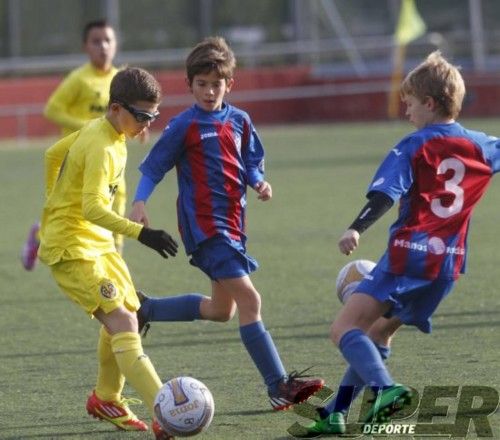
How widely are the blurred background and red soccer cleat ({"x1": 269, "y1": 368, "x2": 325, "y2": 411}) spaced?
20564 millimetres

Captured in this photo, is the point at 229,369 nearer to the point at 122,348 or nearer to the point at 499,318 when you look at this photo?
the point at 122,348

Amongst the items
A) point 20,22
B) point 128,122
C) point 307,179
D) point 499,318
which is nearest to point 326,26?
point 20,22

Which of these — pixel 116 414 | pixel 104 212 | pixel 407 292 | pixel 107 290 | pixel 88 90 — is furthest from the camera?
pixel 88 90

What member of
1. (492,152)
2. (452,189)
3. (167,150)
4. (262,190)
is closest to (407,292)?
(452,189)

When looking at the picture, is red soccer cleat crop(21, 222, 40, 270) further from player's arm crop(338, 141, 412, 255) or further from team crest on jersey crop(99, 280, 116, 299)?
Result: player's arm crop(338, 141, 412, 255)

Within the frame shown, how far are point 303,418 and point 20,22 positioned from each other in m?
24.5

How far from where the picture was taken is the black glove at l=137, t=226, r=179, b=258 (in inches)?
202

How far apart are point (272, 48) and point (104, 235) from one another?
25.1 meters

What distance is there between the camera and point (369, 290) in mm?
5059

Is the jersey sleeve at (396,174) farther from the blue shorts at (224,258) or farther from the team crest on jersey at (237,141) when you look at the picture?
the team crest on jersey at (237,141)

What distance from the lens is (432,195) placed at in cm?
508

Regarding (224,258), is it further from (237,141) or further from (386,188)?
(386,188)

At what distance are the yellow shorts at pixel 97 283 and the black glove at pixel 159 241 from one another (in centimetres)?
32

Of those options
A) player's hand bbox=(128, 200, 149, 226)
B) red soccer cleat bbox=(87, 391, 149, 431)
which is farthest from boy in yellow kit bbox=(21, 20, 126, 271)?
red soccer cleat bbox=(87, 391, 149, 431)
